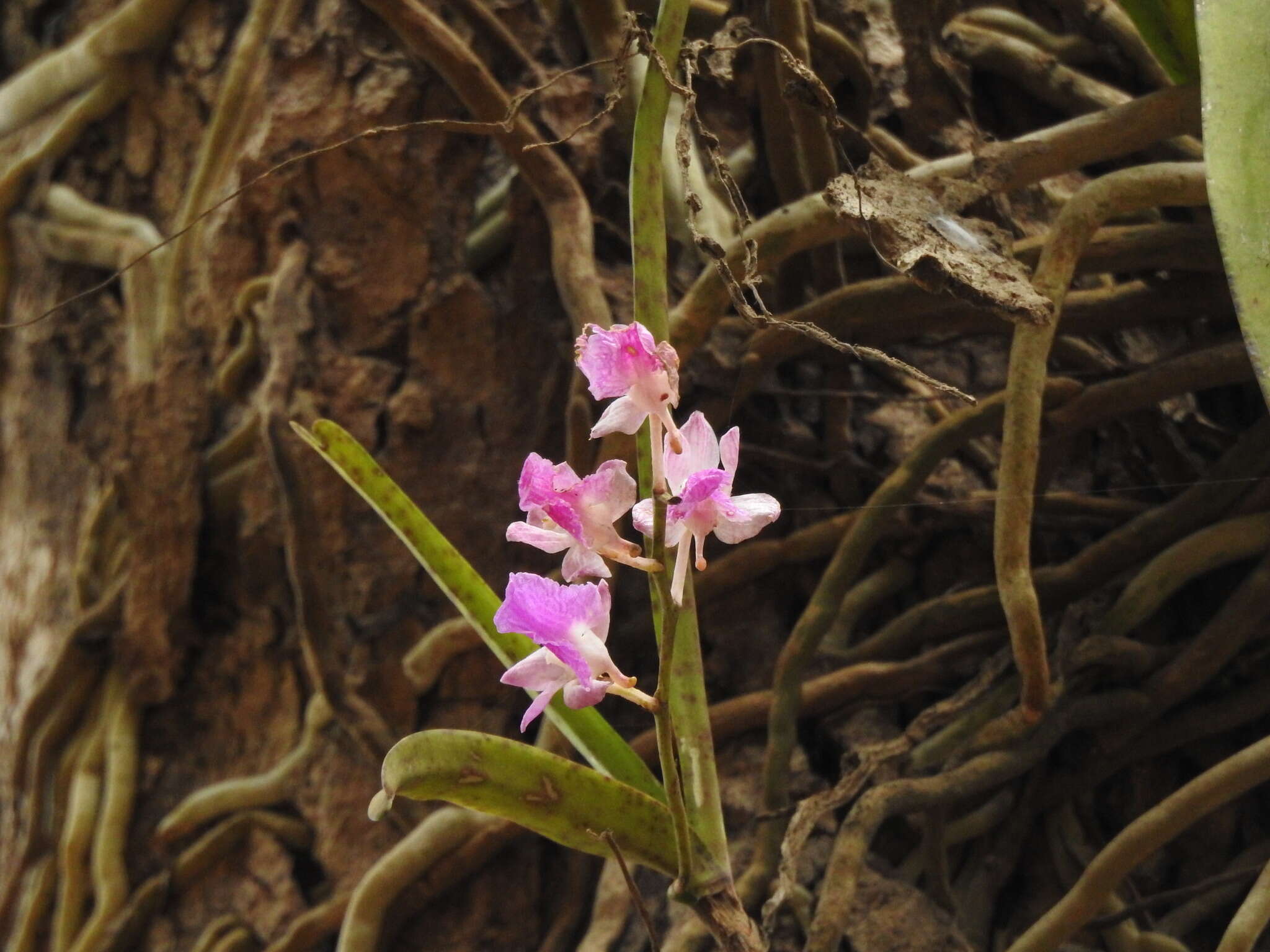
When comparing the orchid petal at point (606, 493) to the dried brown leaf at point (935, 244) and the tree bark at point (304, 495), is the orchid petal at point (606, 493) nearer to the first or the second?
the dried brown leaf at point (935, 244)

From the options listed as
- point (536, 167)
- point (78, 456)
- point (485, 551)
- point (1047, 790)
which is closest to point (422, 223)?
point (536, 167)

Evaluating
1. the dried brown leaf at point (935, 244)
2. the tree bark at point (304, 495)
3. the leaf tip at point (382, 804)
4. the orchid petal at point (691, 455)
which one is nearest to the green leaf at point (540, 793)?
the leaf tip at point (382, 804)

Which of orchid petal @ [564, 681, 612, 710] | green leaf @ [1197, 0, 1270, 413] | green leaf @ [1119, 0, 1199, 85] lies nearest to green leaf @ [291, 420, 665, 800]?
orchid petal @ [564, 681, 612, 710]

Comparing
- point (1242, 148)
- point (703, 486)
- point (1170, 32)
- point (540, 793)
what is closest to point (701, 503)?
point (703, 486)

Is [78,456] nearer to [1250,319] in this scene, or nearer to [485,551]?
[485,551]

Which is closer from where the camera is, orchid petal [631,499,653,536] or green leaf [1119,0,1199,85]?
orchid petal [631,499,653,536]

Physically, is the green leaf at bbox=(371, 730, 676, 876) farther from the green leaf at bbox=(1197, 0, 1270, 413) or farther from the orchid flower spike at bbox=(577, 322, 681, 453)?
the green leaf at bbox=(1197, 0, 1270, 413)

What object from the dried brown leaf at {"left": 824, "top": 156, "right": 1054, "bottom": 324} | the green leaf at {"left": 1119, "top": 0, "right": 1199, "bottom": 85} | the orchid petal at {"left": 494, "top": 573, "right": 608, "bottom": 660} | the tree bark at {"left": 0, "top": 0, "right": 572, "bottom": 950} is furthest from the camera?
the tree bark at {"left": 0, "top": 0, "right": 572, "bottom": 950}
